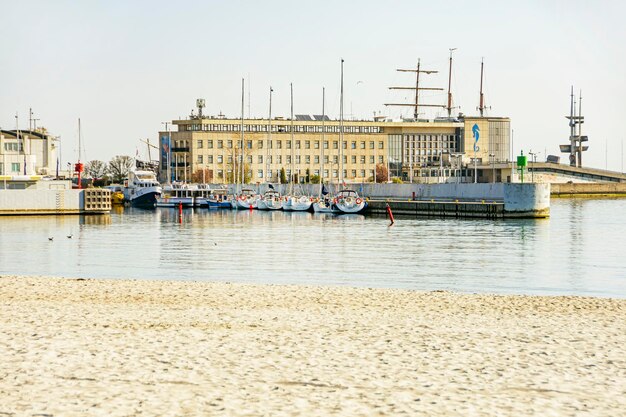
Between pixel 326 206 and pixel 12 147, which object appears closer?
pixel 326 206

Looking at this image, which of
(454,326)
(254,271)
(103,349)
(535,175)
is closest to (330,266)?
(254,271)

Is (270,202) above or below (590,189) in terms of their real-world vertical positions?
below

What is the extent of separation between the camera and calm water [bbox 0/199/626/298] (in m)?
39.8

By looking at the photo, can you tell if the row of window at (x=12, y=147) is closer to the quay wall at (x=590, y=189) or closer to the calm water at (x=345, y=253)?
the calm water at (x=345, y=253)

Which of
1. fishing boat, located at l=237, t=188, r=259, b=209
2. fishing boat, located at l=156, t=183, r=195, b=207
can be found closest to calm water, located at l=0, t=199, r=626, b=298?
fishing boat, located at l=237, t=188, r=259, b=209

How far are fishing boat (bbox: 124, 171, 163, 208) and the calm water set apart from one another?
48.1m

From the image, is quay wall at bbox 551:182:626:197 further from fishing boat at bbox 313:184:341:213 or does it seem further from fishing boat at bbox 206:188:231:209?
fishing boat at bbox 313:184:341:213

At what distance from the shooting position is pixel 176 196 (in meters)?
136

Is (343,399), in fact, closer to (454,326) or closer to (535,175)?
(454,326)

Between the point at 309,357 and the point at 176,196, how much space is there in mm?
119646

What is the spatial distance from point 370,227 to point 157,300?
55387mm

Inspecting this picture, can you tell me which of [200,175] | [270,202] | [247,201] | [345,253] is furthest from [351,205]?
[200,175]

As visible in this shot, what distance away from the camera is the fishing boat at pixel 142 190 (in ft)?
454

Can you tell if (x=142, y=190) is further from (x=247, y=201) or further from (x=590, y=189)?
(x=590, y=189)
